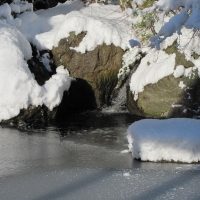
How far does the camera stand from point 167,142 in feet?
19.6

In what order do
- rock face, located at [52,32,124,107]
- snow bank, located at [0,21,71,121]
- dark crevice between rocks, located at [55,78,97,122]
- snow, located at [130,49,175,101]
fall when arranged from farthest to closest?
rock face, located at [52,32,124,107]
dark crevice between rocks, located at [55,78,97,122]
snow, located at [130,49,175,101]
snow bank, located at [0,21,71,121]

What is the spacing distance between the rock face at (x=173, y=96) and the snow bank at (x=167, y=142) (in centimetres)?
338

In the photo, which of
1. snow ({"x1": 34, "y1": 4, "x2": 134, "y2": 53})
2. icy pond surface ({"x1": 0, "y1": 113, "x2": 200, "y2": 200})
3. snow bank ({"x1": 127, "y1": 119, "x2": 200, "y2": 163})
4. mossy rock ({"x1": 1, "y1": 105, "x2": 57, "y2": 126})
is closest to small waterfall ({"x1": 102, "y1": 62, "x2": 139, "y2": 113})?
snow ({"x1": 34, "y1": 4, "x2": 134, "y2": 53})

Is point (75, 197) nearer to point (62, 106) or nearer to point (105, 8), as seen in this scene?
point (62, 106)

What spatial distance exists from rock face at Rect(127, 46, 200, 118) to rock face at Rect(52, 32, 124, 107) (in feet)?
6.02

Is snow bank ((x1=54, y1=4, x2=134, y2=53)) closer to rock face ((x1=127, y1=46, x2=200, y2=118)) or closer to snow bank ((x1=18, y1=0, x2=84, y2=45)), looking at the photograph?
snow bank ((x1=18, y1=0, x2=84, y2=45))

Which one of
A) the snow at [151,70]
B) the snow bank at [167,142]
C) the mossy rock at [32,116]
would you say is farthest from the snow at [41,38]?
the snow bank at [167,142]

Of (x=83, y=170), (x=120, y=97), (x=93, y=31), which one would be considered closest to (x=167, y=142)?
(x=83, y=170)

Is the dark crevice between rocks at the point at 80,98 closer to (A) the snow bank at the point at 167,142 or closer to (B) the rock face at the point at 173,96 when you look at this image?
(B) the rock face at the point at 173,96

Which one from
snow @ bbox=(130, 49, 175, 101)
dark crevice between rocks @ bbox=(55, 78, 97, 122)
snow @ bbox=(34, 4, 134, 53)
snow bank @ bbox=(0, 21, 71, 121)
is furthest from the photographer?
snow @ bbox=(34, 4, 134, 53)

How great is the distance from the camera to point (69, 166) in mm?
6047

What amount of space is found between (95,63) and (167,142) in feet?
19.7

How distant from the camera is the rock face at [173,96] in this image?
9.71 metres

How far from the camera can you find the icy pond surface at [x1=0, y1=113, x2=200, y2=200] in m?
4.77
